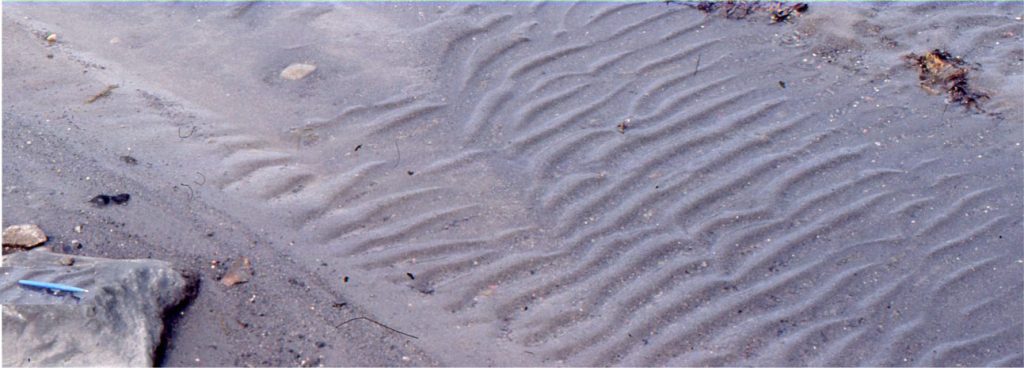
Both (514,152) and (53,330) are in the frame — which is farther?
(514,152)

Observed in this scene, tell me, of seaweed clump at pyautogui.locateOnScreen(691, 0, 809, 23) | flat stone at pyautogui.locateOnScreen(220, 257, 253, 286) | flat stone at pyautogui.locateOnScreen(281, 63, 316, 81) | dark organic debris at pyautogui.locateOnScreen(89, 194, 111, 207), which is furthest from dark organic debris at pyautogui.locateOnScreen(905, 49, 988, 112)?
dark organic debris at pyautogui.locateOnScreen(89, 194, 111, 207)

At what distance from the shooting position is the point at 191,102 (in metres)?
4.18

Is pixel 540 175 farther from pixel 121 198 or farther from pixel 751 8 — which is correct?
pixel 751 8

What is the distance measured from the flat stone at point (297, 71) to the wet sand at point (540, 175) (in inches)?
2.4

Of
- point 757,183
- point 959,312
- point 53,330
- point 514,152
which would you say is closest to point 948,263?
point 959,312

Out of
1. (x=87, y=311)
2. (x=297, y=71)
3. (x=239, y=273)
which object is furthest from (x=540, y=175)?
(x=87, y=311)

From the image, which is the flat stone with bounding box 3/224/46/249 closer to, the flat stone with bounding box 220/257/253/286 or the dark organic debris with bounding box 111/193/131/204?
the dark organic debris with bounding box 111/193/131/204

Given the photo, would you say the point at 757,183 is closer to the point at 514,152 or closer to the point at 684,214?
the point at 684,214

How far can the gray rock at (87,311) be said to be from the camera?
272 cm

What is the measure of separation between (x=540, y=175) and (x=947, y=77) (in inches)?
78.0

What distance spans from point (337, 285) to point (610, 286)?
92cm

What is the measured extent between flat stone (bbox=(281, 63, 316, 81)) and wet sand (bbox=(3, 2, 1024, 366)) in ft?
0.20

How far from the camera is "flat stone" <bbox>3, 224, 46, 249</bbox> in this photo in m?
3.30

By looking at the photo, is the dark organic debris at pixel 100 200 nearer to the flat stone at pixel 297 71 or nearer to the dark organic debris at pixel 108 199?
the dark organic debris at pixel 108 199
